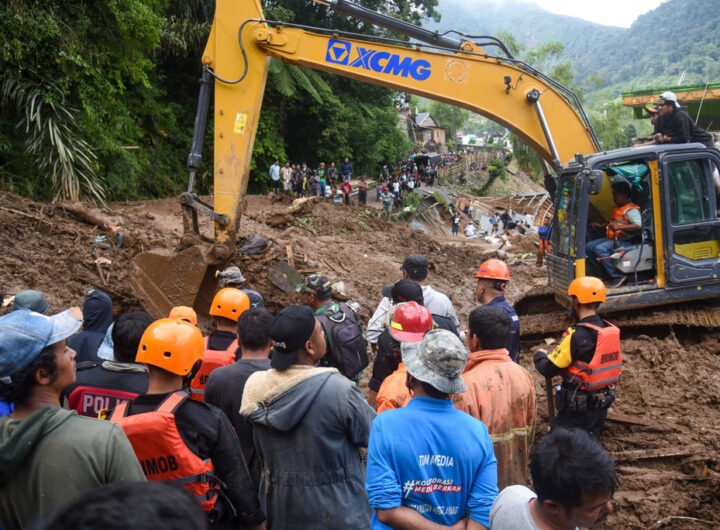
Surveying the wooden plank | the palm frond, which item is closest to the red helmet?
the wooden plank

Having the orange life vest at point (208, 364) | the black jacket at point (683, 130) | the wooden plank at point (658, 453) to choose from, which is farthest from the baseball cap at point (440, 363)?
the black jacket at point (683, 130)

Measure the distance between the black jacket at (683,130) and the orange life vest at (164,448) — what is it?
658cm

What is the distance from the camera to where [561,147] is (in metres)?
7.28

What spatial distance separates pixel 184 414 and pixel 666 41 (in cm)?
20323

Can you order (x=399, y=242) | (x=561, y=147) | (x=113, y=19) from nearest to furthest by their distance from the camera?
(x=561, y=147), (x=113, y=19), (x=399, y=242)

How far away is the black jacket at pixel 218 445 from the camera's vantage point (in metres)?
2.35

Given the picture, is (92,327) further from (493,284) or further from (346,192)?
(346,192)

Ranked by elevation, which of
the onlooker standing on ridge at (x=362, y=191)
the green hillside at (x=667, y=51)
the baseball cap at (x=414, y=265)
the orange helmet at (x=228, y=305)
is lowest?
the orange helmet at (x=228, y=305)

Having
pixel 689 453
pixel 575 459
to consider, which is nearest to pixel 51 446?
pixel 575 459

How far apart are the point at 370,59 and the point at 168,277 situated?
3.82 m

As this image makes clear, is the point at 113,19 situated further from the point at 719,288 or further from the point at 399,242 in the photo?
the point at 719,288

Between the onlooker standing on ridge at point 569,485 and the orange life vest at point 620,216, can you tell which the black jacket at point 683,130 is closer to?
the orange life vest at point 620,216

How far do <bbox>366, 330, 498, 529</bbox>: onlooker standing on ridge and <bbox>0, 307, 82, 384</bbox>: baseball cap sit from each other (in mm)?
1299

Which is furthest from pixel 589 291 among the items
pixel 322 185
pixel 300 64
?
pixel 322 185
